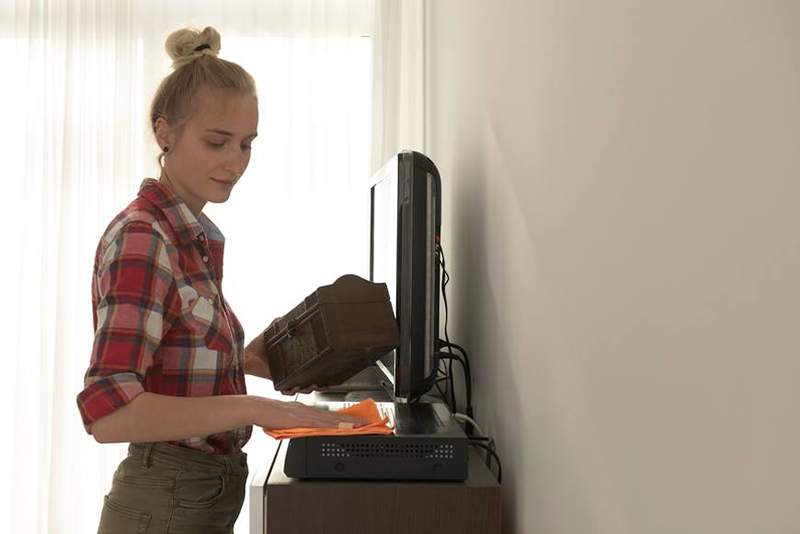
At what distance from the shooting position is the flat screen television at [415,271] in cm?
178

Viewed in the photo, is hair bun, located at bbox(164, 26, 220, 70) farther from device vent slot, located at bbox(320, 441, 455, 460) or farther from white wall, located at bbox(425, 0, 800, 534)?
device vent slot, located at bbox(320, 441, 455, 460)

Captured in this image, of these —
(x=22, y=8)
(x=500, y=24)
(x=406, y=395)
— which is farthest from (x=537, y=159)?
(x=22, y=8)

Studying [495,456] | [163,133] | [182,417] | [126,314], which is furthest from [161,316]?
[495,456]

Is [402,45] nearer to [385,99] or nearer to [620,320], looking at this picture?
[385,99]

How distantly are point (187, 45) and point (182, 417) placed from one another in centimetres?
69

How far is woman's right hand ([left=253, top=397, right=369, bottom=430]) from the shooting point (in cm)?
143

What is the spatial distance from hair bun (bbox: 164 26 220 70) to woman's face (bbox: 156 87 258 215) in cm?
11

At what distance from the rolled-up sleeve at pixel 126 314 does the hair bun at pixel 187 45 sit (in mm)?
360

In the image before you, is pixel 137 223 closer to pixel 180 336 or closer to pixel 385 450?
pixel 180 336

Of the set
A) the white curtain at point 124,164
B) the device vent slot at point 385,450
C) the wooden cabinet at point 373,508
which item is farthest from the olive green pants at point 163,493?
the white curtain at point 124,164

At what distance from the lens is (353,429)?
4.97 feet

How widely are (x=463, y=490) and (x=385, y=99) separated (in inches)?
89.3

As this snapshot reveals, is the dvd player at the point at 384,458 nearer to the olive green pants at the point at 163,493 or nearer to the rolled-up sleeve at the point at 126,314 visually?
the olive green pants at the point at 163,493

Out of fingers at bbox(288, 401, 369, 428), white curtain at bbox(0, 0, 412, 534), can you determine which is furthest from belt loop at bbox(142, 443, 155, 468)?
white curtain at bbox(0, 0, 412, 534)
